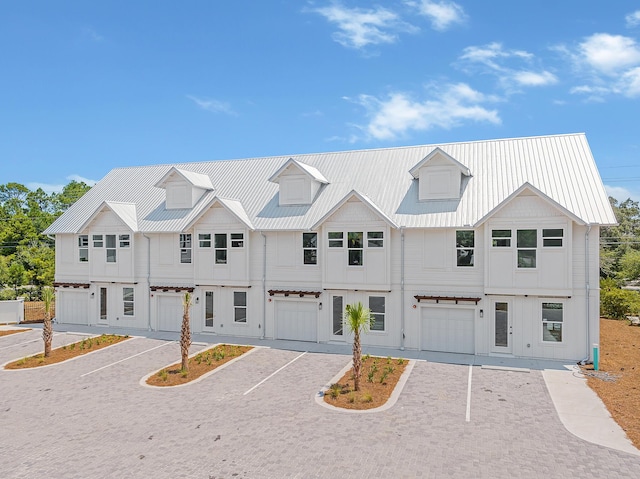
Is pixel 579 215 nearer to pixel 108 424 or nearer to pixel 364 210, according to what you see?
pixel 364 210

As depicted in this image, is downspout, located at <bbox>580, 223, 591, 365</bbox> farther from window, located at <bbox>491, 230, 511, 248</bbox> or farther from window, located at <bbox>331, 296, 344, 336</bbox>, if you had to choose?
window, located at <bbox>331, 296, 344, 336</bbox>

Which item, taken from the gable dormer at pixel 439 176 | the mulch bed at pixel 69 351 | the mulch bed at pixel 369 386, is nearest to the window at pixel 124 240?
the mulch bed at pixel 69 351

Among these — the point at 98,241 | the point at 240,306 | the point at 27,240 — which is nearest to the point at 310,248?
the point at 240,306

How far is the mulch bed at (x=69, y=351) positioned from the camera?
20234 millimetres

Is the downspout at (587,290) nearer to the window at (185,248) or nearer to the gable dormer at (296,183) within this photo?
the gable dormer at (296,183)

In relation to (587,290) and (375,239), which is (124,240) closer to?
(375,239)

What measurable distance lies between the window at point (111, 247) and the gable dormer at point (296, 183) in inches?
416

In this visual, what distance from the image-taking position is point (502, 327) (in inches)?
830

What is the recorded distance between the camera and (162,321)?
27.5m

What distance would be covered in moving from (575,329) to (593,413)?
21.5ft

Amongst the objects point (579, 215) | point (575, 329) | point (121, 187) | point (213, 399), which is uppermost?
point (121, 187)

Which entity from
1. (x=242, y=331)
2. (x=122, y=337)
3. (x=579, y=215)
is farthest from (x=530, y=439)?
(x=122, y=337)

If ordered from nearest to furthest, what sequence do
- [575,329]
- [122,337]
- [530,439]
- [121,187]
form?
1. [530,439]
2. [575,329]
3. [122,337]
4. [121,187]

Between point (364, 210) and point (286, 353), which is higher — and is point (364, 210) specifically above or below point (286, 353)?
above
